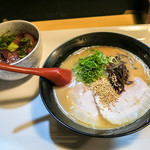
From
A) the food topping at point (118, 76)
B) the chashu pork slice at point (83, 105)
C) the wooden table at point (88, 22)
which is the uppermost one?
the wooden table at point (88, 22)

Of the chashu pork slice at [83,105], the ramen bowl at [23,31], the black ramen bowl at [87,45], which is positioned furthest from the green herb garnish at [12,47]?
the chashu pork slice at [83,105]

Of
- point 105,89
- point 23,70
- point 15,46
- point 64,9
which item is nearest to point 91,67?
point 105,89

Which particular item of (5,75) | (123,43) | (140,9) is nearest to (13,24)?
(5,75)

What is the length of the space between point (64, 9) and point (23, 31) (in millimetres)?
723

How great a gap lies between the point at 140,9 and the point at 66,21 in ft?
2.60

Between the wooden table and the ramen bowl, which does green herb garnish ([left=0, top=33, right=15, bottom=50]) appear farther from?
the wooden table

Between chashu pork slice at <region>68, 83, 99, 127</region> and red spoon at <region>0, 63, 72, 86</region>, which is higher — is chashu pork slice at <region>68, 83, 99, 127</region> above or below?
below

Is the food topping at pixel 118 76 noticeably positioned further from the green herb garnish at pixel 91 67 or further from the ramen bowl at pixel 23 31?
the ramen bowl at pixel 23 31

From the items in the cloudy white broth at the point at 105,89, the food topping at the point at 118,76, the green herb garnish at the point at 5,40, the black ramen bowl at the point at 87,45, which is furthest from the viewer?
the green herb garnish at the point at 5,40

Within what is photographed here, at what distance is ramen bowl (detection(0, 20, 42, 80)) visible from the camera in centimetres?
109

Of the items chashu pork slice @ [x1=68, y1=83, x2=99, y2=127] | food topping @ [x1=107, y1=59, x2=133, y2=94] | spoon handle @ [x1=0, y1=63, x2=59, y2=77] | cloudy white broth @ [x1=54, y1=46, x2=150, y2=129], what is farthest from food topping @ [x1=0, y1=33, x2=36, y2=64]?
food topping @ [x1=107, y1=59, x2=133, y2=94]

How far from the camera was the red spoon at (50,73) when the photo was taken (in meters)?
0.96

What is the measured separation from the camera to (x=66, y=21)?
1.76 metres

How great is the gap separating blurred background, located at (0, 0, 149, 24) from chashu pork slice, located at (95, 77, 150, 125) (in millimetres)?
895
